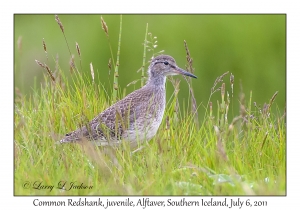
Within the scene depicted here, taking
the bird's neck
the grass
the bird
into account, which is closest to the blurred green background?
the bird's neck

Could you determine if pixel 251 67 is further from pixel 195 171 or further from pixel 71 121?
pixel 195 171

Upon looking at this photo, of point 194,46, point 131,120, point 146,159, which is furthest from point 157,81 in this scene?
point 194,46

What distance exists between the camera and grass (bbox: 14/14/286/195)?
639cm

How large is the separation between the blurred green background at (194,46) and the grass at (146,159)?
7789 millimetres

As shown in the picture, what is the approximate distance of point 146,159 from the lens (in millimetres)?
7055

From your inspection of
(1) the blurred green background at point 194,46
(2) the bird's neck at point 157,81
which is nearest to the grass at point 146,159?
(2) the bird's neck at point 157,81

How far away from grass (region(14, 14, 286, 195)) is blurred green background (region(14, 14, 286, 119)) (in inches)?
307

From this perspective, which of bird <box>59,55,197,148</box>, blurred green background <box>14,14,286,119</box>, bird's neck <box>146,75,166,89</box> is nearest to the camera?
bird <box>59,55,197,148</box>

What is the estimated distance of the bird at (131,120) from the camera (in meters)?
7.87

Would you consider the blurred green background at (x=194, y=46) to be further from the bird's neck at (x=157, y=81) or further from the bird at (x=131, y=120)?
the bird at (x=131, y=120)

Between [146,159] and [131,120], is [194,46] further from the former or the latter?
[146,159]

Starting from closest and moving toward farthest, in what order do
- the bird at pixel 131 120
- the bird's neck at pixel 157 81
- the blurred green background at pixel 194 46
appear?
the bird at pixel 131 120 → the bird's neck at pixel 157 81 → the blurred green background at pixel 194 46

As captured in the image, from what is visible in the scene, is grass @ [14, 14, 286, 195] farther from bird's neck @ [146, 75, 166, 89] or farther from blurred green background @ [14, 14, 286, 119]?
blurred green background @ [14, 14, 286, 119]
